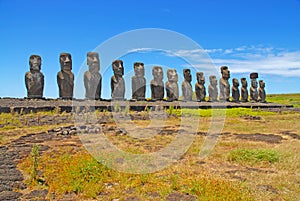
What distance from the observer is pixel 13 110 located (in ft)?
60.0

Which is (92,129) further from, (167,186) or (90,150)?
(167,186)

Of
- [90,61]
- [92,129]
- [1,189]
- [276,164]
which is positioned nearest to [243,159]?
[276,164]

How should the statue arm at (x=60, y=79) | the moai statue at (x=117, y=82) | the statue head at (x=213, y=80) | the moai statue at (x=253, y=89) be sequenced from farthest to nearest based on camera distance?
the moai statue at (x=253, y=89) → the statue head at (x=213, y=80) → the moai statue at (x=117, y=82) → the statue arm at (x=60, y=79)

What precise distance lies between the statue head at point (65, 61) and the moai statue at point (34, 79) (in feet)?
5.41

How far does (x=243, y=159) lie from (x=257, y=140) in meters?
3.68

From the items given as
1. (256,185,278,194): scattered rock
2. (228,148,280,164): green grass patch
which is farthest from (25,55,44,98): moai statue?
(256,185,278,194): scattered rock

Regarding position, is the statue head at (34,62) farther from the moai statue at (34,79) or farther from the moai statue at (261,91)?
the moai statue at (261,91)

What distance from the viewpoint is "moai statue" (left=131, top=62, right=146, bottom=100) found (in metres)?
30.5

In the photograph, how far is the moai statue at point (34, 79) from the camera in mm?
24391

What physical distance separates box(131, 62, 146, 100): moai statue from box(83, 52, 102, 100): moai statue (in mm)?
4415

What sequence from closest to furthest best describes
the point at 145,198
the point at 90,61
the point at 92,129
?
the point at 145,198
the point at 92,129
the point at 90,61

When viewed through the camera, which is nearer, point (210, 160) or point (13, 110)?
point (210, 160)

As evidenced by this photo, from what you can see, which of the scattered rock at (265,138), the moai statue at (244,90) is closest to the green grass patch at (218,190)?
the scattered rock at (265,138)

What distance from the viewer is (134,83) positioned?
102 feet
